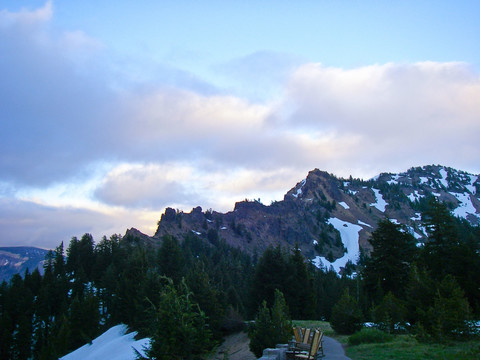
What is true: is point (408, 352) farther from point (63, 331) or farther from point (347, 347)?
point (63, 331)

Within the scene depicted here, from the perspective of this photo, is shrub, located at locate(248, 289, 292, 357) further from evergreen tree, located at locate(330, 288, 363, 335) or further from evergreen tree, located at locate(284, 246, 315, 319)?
evergreen tree, located at locate(284, 246, 315, 319)

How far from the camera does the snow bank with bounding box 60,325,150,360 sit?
34.9 metres

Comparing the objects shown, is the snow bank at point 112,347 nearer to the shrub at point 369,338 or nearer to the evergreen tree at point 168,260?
the evergreen tree at point 168,260

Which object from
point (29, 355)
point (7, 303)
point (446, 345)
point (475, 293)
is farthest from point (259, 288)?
point (7, 303)

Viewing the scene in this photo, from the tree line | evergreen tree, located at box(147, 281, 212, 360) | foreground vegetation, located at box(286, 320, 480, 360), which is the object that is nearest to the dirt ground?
the tree line

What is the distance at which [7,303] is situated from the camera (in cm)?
6900

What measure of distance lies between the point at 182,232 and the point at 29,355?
101 meters

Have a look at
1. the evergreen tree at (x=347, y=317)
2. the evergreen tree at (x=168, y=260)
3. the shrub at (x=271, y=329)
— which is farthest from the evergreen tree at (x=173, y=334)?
the evergreen tree at (x=168, y=260)

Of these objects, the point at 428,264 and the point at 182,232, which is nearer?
the point at 428,264

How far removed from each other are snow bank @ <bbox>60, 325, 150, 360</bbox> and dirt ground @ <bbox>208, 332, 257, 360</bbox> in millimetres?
7867

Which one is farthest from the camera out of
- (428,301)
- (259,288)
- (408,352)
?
(259,288)

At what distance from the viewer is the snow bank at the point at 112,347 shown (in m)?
34.9

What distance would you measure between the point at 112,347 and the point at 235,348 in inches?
708

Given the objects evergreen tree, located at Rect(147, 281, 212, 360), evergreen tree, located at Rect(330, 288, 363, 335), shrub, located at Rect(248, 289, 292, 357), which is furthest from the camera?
evergreen tree, located at Rect(330, 288, 363, 335)
